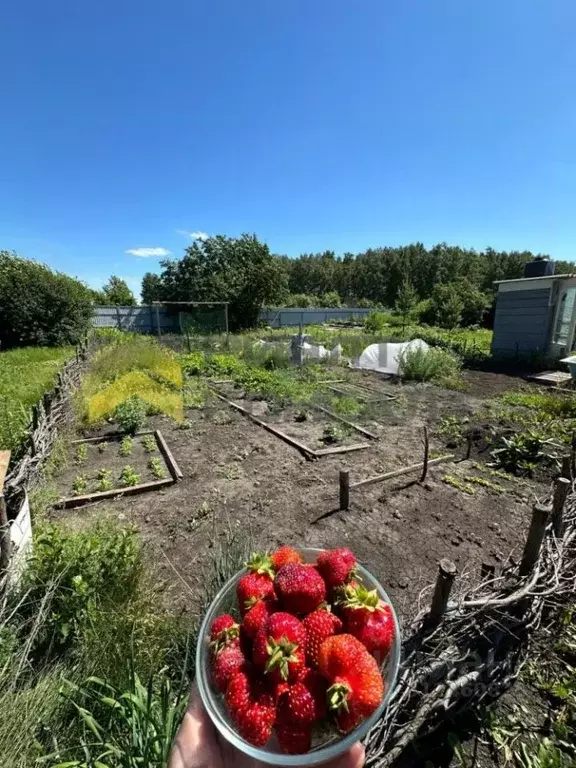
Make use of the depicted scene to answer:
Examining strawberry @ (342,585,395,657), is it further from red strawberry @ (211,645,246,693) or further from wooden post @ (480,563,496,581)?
wooden post @ (480,563,496,581)

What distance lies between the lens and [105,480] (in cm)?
423

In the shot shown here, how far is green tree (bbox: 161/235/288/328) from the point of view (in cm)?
2336

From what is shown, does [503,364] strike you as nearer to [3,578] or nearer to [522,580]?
[522,580]

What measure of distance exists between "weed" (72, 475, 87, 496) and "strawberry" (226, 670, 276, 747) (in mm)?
3912

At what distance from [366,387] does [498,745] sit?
757 centimetres

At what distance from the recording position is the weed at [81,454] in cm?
490

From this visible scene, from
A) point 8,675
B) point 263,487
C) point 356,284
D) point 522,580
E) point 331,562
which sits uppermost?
point 356,284

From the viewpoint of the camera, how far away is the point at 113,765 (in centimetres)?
123

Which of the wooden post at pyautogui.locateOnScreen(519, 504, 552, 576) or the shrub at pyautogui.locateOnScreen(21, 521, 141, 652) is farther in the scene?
the shrub at pyautogui.locateOnScreen(21, 521, 141, 652)

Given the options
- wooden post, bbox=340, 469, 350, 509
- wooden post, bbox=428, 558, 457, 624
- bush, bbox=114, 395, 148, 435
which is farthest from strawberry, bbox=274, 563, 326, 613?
bush, bbox=114, 395, 148, 435

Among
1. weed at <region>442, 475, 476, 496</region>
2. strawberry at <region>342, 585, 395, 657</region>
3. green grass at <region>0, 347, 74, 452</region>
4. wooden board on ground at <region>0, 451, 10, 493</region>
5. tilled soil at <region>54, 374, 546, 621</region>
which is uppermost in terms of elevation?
strawberry at <region>342, 585, 395, 657</region>

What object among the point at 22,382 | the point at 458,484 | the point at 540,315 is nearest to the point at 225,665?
the point at 458,484

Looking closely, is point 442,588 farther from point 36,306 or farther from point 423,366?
point 36,306

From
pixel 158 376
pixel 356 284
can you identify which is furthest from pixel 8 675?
pixel 356 284
